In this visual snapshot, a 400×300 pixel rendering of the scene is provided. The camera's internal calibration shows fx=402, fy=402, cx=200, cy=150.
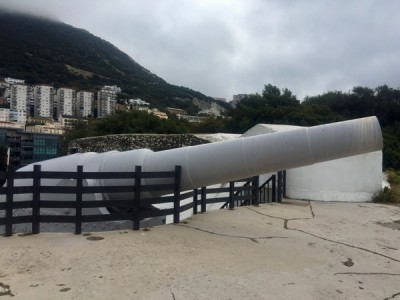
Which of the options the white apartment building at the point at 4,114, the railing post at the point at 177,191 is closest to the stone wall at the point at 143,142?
the railing post at the point at 177,191

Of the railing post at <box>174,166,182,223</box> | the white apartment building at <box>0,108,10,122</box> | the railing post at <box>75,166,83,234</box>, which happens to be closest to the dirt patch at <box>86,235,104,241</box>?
the railing post at <box>75,166,83,234</box>

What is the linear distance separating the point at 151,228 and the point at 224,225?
1515 millimetres

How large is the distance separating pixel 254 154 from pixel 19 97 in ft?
424

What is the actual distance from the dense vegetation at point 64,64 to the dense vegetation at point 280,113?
61934 millimetres

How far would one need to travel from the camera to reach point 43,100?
415 feet

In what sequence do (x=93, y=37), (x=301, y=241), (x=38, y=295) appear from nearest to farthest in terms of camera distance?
(x=38, y=295) < (x=301, y=241) < (x=93, y=37)

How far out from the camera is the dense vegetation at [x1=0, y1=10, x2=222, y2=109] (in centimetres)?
11656

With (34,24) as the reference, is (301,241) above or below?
below

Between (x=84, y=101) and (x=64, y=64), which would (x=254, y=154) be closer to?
(x=84, y=101)

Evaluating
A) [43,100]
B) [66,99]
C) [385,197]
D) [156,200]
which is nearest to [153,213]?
[156,200]

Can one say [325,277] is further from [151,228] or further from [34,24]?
[34,24]

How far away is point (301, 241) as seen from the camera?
6.94 m

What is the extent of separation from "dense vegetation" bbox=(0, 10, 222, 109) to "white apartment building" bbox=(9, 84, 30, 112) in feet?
14.2

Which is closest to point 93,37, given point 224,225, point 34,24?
point 34,24
